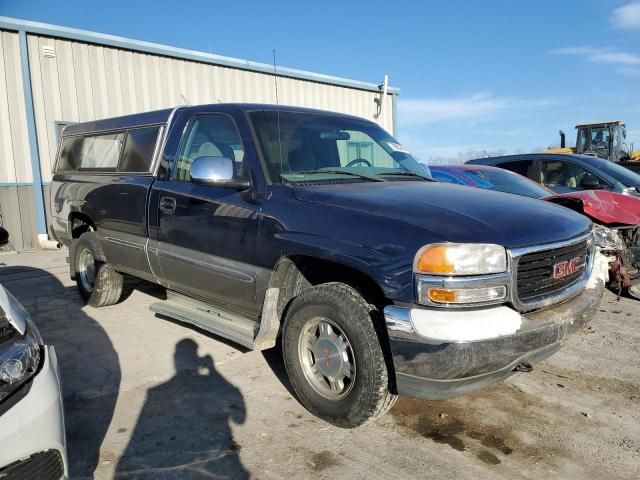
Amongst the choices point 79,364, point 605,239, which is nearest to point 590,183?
point 605,239

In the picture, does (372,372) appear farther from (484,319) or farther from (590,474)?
(590,474)

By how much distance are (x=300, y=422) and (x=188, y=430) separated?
68 centimetres

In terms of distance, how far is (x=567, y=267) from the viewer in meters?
2.99

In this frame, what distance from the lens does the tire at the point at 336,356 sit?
8.93 feet

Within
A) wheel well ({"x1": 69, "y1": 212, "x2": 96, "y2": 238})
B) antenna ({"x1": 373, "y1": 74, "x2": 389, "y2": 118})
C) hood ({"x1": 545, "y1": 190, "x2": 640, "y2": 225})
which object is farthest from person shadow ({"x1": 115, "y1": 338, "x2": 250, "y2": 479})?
antenna ({"x1": 373, "y1": 74, "x2": 389, "y2": 118})

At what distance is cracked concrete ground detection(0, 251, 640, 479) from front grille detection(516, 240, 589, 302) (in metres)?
0.87

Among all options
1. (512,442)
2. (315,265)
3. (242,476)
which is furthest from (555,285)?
(242,476)

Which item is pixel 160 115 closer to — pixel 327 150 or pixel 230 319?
pixel 327 150

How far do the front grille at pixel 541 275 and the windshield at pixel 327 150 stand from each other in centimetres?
132

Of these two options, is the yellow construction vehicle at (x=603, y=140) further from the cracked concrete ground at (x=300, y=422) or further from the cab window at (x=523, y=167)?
the cracked concrete ground at (x=300, y=422)

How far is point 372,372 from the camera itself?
270 centimetres

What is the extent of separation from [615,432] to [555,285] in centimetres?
98

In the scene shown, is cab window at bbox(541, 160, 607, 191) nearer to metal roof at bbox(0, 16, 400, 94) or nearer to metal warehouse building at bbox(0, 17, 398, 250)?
metal warehouse building at bbox(0, 17, 398, 250)

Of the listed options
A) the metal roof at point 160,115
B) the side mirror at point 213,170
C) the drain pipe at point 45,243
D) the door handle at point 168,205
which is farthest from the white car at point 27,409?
the drain pipe at point 45,243
